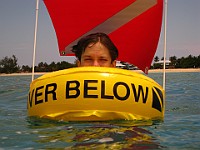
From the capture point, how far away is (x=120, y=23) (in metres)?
6.20

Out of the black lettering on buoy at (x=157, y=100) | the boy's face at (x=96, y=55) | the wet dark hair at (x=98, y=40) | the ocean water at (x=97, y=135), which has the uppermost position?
the wet dark hair at (x=98, y=40)

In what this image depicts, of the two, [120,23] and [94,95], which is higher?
[120,23]

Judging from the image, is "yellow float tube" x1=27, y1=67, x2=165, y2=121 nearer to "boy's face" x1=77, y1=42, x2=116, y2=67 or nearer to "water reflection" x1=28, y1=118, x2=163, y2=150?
"water reflection" x1=28, y1=118, x2=163, y2=150

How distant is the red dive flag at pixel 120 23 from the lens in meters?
6.12

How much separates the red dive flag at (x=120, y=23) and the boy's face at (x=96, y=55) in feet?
5.25

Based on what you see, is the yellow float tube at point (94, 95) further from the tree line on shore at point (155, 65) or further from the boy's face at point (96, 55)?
the tree line on shore at point (155, 65)

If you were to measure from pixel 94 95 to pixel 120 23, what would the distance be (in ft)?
8.59

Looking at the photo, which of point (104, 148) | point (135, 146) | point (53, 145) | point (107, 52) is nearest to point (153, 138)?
point (135, 146)

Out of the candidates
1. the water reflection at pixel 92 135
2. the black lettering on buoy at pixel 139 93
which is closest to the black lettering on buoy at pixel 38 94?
the water reflection at pixel 92 135

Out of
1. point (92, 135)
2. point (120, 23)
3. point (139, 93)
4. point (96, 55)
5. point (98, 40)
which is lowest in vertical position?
point (92, 135)

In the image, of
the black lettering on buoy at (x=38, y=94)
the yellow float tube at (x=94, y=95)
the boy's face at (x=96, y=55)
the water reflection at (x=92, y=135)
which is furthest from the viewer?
the boy's face at (x=96, y=55)

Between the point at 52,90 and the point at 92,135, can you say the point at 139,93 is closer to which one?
the point at 92,135

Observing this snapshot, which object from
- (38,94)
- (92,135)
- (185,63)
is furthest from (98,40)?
(185,63)

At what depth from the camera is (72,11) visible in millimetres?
6375
